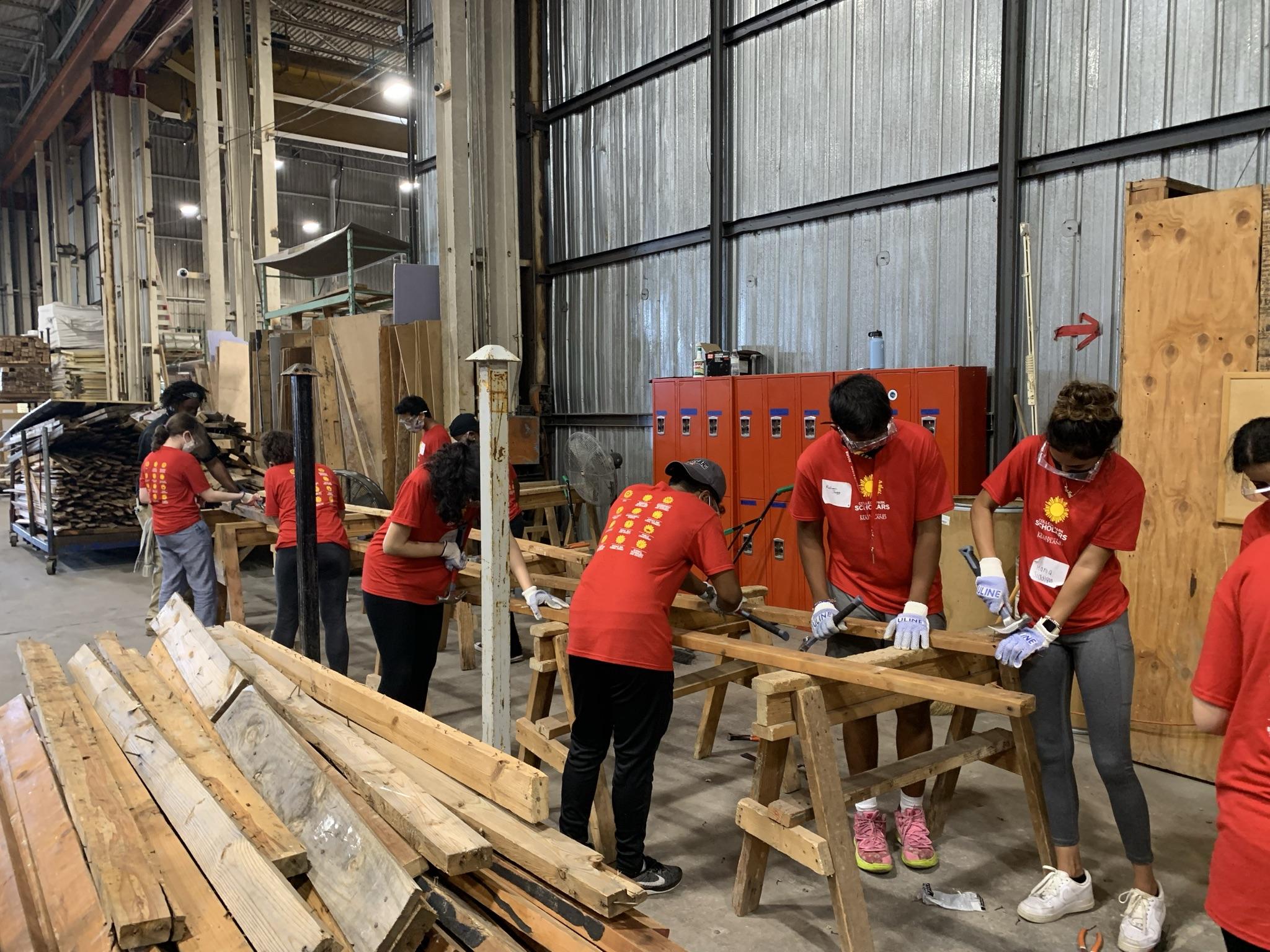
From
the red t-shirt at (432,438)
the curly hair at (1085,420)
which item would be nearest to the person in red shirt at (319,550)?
the red t-shirt at (432,438)

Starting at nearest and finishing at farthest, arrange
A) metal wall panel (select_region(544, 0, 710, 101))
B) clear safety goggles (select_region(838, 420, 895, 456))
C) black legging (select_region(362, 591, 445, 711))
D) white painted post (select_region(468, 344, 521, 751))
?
white painted post (select_region(468, 344, 521, 751)), clear safety goggles (select_region(838, 420, 895, 456)), black legging (select_region(362, 591, 445, 711)), metal wall panel (select_region(544, 0, 710, 101))

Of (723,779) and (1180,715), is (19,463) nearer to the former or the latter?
(723,779)

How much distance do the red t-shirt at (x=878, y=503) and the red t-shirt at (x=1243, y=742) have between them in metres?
1.40

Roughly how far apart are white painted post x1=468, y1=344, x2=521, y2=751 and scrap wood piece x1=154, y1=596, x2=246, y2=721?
0.85 meters

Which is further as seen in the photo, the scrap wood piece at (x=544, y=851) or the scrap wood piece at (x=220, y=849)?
the scrap wood piece at (x=544, y=851)

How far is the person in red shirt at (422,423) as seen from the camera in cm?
588

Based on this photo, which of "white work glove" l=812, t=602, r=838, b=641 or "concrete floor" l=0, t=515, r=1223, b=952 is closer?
"concrete floor" l=0, t=515, r=1223, b=952

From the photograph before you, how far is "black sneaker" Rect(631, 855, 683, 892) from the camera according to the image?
3.07 metres

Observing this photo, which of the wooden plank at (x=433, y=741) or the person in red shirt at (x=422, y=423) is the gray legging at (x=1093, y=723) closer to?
the wooden plank at (x=433, y=741)

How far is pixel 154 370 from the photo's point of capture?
14.2 meters

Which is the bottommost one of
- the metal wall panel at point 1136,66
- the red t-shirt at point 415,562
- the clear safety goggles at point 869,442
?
the red t-shirt at point 415,562

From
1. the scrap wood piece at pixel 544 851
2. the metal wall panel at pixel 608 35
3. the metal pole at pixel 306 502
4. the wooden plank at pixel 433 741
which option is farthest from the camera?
the metal wall panel at pixel 608 35

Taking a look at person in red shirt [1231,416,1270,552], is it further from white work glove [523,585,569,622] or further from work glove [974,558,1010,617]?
white work glove [523,585,569,622]

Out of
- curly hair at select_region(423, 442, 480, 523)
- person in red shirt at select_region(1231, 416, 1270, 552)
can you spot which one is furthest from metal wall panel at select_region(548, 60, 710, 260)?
person in red shirt at select_region(1231, 416, 1270, 552)
